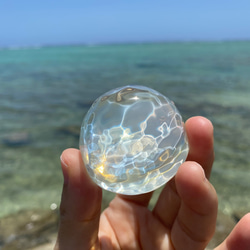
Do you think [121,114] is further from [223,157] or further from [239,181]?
[223,157]

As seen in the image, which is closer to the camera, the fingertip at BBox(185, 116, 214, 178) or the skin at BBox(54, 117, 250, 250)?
the skin at BBox(54, 117, 250, 250)

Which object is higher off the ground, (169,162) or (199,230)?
(169,162)

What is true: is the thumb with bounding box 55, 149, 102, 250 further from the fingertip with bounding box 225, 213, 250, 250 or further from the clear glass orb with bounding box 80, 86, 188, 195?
the fingertip with bounding box 225, 213, 250, 250

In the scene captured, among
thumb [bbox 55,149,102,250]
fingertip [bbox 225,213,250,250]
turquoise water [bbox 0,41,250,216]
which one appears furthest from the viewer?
turquoise water [bbox 0,41,250,216]

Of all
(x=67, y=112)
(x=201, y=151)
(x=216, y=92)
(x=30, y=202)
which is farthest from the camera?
(x=216, y=92)

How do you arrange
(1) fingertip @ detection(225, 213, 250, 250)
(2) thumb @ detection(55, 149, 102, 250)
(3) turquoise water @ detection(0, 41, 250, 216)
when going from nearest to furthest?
(1) fingertip @ detection(225, 213, 250, 250) → (2) thumb @ detection(55, 149, 102, 250) → (3) turquoise water @ detection(0, 41, 250, 216)

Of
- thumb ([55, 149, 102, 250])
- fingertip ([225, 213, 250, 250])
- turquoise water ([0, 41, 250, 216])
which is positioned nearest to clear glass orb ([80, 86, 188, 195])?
thumb ([55, 149, 102, 250])

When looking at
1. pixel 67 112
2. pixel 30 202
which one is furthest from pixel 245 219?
pixel 67 112
